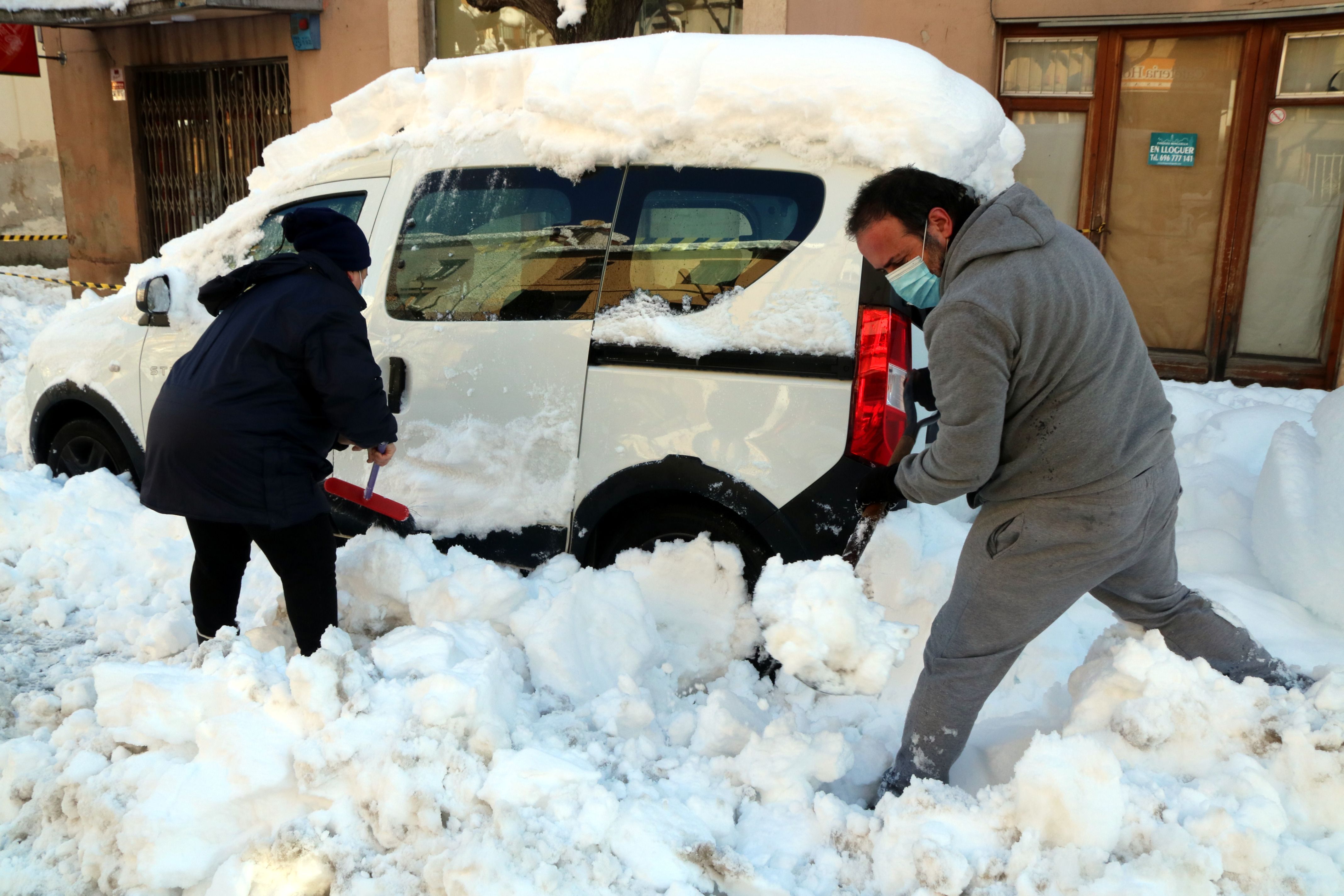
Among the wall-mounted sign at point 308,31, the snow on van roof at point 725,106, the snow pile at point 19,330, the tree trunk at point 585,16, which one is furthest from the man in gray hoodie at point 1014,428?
the wall-mounted sign at point 308,31

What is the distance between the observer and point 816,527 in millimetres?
3250

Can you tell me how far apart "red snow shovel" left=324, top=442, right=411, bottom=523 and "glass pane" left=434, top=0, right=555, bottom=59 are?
753cm

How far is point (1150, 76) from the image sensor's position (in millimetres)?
7930

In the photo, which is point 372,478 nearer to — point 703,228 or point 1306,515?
point 703,228

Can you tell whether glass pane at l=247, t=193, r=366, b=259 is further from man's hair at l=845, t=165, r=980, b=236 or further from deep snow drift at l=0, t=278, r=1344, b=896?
man's hair at l=845, t=165, r=980, b=236

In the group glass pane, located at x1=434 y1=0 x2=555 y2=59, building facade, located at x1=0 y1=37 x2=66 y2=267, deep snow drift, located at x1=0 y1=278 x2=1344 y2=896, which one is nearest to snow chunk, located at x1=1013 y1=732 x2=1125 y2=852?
deep snow drift, located at x1=0 y1=278 x2=1344 y2=896

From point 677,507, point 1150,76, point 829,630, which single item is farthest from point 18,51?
point 829,630

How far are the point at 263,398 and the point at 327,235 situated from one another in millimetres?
529

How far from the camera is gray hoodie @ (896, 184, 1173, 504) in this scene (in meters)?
2.30

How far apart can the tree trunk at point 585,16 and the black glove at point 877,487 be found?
4.75m

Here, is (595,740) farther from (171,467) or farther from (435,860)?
(171,467)

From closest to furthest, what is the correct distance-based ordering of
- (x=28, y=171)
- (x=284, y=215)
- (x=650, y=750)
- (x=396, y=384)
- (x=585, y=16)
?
(x=650, y=750)
(x=396, y=384)
(x=284, y=215)
(x=585, y=16)
(x=28, y=171)

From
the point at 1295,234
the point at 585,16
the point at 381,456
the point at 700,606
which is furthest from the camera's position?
the point at 1295,234

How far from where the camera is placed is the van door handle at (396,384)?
3891 mm
